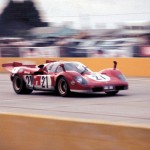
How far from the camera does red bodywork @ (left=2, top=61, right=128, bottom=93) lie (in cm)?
1522

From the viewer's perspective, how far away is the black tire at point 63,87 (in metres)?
15.6

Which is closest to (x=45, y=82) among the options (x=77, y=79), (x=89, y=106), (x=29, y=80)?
(x=29, y=80)

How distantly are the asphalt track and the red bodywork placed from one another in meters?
0.30

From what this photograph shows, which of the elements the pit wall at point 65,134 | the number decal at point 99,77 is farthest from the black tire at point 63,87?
the pit wall at point 65,134

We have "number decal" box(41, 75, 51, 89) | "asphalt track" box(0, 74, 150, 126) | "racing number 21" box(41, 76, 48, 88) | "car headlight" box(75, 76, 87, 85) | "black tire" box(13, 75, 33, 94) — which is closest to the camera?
"asphalt track" box(0, 74, 150, 126)

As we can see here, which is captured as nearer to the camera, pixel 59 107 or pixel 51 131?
pixel 51 131

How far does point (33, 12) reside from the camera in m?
50.2

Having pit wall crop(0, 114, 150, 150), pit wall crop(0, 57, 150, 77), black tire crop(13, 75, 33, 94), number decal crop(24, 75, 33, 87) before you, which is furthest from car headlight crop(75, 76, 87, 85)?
pit wall crop(0, 57, 150, 77)

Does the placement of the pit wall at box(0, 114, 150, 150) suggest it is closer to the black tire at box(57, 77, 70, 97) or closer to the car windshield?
the black tire at box(57, 77, 70, 97)

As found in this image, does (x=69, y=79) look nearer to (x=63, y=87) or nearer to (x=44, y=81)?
(x=63, y=87)

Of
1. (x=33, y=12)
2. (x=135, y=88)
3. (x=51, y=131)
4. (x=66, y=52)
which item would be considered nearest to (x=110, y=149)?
(x=51, y=131)

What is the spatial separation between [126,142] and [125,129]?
0.13m

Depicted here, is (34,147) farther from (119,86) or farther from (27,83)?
(27,83)

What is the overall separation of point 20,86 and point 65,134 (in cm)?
1179
